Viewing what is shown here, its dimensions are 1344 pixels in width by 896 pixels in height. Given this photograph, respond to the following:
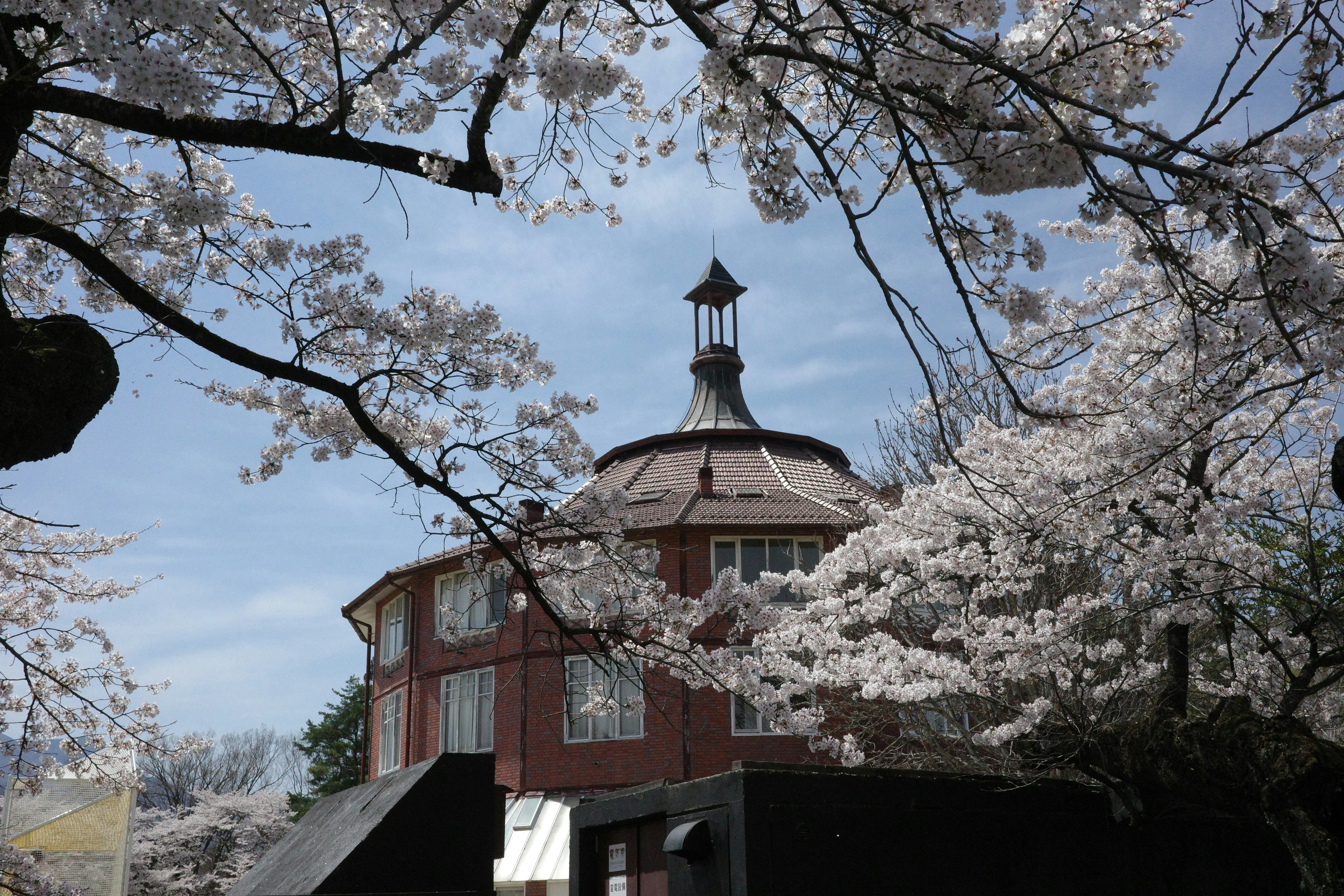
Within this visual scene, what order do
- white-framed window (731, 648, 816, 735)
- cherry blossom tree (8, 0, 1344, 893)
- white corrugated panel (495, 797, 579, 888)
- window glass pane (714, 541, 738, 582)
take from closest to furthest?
1. cherry blossom tree (8, 0, 1344, 893)
2. white corrugated panel (495, 797, 579, 888)
3. white-framed window (731, 648, 816, 735)
4. window glass pane (714, 541, 738, 582)

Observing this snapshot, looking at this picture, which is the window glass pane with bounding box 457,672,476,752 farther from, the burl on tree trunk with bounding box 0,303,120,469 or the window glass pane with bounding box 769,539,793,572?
the burl on tree trunk with bounding box 0,303,120,469

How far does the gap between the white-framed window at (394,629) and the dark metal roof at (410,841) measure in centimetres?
2157

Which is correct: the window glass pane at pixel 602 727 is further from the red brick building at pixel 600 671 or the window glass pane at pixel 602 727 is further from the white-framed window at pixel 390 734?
the white-framed window at pixel 390 734

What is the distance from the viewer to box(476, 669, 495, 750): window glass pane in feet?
77.6

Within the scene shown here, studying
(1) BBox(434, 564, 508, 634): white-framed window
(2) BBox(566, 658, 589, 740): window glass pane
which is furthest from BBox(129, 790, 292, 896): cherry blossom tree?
(2) BBox(566, 658, 589, 740): window glass pane

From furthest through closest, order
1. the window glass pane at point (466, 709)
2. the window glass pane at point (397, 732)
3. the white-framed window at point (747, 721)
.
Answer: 1. the window glass pane at point (397, 732)
2. the window glass pane at point (466, 709)
3. the white-framed window at point (747, 721)

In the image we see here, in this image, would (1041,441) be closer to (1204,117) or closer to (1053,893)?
(1053,893)

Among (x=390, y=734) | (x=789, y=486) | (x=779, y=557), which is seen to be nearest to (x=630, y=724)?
(x=779, y=557)

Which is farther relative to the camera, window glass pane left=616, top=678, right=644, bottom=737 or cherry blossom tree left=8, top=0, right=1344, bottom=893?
window glass pane left=616, top=678, right=644, bottom=737

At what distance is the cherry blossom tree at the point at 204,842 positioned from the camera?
35.2m

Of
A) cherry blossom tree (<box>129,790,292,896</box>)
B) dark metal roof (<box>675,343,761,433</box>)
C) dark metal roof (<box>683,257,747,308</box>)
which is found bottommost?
cherry blossom tree (<box>129,790,292,896</box>)

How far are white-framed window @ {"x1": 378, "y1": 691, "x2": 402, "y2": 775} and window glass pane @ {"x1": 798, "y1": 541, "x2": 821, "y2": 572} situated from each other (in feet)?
37.0

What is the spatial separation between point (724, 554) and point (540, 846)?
7315 millimetres

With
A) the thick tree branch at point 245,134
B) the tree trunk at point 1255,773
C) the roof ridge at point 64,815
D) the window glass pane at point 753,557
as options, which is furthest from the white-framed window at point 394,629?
the thick tree branch at point 245,134
